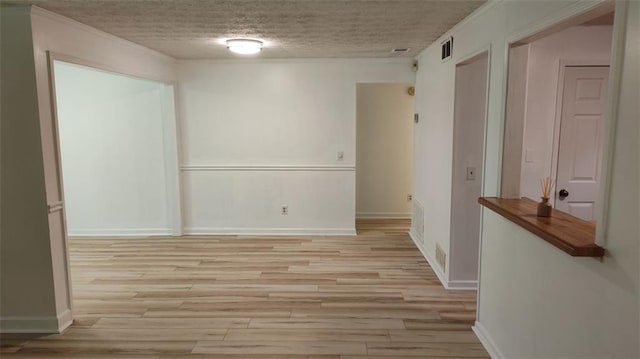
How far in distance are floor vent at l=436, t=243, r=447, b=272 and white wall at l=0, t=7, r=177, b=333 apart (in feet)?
10.6

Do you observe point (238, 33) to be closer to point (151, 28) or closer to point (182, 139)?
point (151, 28)

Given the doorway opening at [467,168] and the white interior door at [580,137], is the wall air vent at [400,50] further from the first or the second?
the white interior door at [580,137]

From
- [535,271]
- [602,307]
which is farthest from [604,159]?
[535,271]

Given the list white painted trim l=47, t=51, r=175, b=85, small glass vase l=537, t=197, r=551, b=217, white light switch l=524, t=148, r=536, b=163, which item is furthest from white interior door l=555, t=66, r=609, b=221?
white painted trim l=47, t=51, r=175, b=85

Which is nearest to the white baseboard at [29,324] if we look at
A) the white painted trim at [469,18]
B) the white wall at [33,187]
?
the white wall at [33,187]

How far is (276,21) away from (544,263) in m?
2.57

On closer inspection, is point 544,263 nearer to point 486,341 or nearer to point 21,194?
point 486,341

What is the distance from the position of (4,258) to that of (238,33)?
261 cm

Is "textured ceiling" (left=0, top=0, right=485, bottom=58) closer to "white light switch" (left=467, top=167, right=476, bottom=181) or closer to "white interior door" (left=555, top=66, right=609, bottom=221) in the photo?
"white interior door" (left=555, top=66, right=609, bottom=221)

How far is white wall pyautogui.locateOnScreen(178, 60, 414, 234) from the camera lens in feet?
16.5

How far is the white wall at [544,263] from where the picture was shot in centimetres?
131

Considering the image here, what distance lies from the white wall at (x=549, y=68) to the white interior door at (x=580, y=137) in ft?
0.31

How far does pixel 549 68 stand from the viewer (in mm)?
3076

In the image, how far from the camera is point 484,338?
8.61 feet
